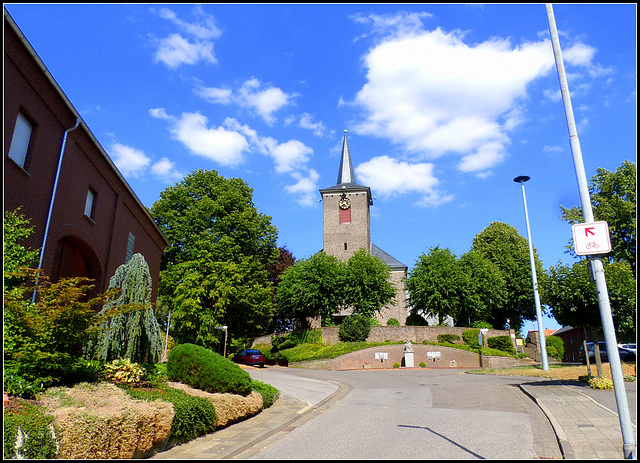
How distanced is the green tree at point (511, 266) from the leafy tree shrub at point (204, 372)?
43.8 m

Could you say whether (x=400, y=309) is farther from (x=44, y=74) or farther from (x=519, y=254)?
(x=44, y=74)

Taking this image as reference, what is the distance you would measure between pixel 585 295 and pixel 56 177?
1883 cm

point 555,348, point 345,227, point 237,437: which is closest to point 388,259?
point 345,227

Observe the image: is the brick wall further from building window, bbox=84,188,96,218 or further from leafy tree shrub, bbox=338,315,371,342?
building window, bbox=84,188,96,218

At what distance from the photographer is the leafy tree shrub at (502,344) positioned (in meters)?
37.3

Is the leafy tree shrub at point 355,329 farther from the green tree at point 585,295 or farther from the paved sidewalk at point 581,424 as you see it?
the paved sidewalk at point 581,424

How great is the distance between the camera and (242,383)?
1091 centimetres

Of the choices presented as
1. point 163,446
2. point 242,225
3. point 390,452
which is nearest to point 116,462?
point 163,446

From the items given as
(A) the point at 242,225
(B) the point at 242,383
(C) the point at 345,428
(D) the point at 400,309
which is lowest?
(C) the point at 345,428

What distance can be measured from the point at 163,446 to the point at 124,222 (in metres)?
15.1

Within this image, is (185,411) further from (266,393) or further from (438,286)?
(438,286)

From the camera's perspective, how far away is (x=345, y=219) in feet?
177

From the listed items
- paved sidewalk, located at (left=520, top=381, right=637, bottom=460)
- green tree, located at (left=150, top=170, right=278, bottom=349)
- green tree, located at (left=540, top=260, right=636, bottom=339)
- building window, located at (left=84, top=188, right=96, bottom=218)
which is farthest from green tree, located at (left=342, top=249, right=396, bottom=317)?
building window, located at (left=84, top=188, right=96, bottom=218)

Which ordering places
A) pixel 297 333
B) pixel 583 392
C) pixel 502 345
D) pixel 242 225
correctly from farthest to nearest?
pixel 297 333 → pixel 502 345 → pixel 242 225 → pixel 583 392
